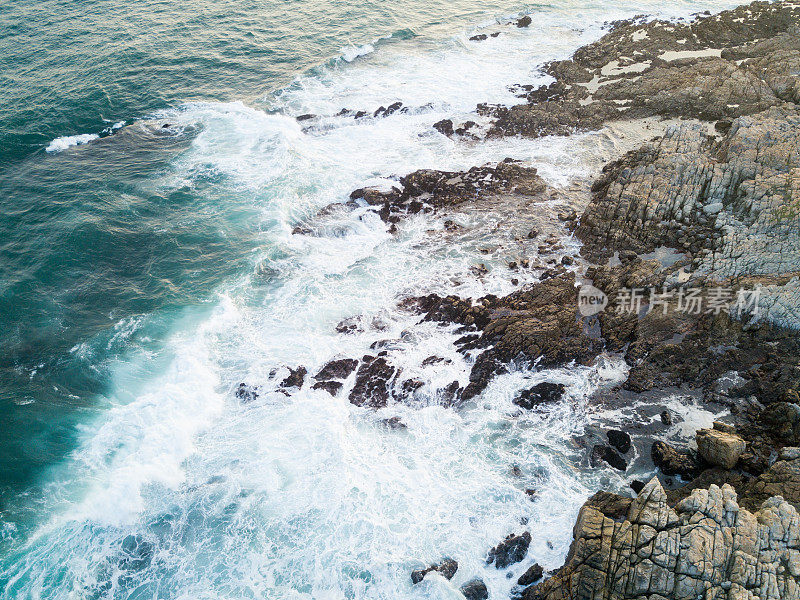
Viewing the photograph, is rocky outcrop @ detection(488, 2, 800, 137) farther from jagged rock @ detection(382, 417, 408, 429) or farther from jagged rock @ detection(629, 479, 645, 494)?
jagged rock @ detection(629, 479, 645, 494)

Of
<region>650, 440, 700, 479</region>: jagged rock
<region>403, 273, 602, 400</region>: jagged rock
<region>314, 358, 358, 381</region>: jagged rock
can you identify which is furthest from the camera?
<region>314, 358, 358, 381</region>: jagged rock

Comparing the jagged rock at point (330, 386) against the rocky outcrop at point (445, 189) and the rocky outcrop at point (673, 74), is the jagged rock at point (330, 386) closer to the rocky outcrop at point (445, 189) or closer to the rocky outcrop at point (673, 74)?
the rocky outcrop at point (445, 189)

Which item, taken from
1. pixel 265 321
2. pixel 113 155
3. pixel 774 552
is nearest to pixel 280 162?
pixel 113 155

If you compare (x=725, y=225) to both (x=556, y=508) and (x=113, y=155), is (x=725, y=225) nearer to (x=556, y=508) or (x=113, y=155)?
(x=556, y=508)

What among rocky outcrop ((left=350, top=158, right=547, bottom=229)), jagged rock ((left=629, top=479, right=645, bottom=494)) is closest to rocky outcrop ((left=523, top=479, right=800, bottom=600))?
jagged rock ((left=629, top=479, right=645, bottom=494))

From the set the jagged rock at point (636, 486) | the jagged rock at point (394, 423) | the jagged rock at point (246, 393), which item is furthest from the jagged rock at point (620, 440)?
the jagged rock at point (246, 393)

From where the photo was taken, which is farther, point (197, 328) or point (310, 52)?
point (310, 52)
